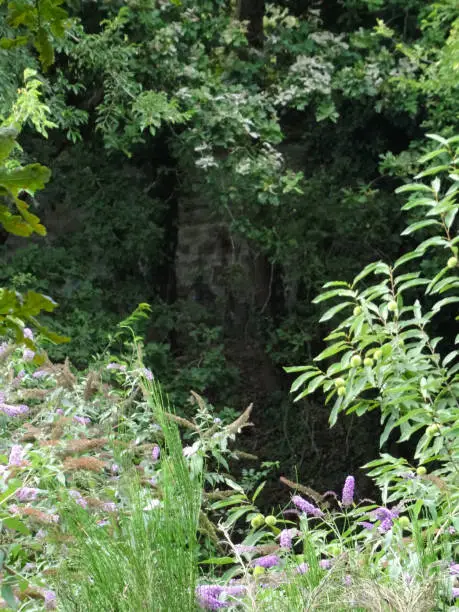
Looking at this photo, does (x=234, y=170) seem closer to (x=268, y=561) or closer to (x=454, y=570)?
(x=268, y=561)

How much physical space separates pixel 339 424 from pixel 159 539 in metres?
7.46

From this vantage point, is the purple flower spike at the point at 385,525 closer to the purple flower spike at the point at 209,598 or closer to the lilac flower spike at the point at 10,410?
the purple flower spike at the point at 209,598

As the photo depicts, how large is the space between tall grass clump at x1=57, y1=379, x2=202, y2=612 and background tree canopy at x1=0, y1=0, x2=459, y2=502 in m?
3.91

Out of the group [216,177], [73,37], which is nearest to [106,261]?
[216,177]

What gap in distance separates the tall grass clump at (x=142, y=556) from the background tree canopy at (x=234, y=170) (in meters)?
3.91

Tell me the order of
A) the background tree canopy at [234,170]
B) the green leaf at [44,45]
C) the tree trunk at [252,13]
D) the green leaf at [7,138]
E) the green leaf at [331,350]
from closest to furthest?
the green leaf at [7,138] < the green leaf at [44,45] < the green leaf at [331,350] < the background tree canopy at [234,170] < the tree trunk at [252,13]

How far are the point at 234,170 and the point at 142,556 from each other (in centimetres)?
544

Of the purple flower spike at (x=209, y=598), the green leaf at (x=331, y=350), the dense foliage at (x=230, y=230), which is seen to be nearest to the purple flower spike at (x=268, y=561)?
the purple flower spike at (x=209, y=598)

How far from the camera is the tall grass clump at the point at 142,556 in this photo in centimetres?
178

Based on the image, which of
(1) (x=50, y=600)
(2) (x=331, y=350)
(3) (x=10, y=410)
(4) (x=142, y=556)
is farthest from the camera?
(3) (x=10, y=410)

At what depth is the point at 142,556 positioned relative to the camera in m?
1.80

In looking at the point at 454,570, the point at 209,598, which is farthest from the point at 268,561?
the point at 454,570

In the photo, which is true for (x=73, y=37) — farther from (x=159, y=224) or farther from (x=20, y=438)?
(x=20, y=438)

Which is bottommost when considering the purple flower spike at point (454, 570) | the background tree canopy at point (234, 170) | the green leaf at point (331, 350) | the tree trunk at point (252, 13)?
the purple flower spike at point (454, 570)
